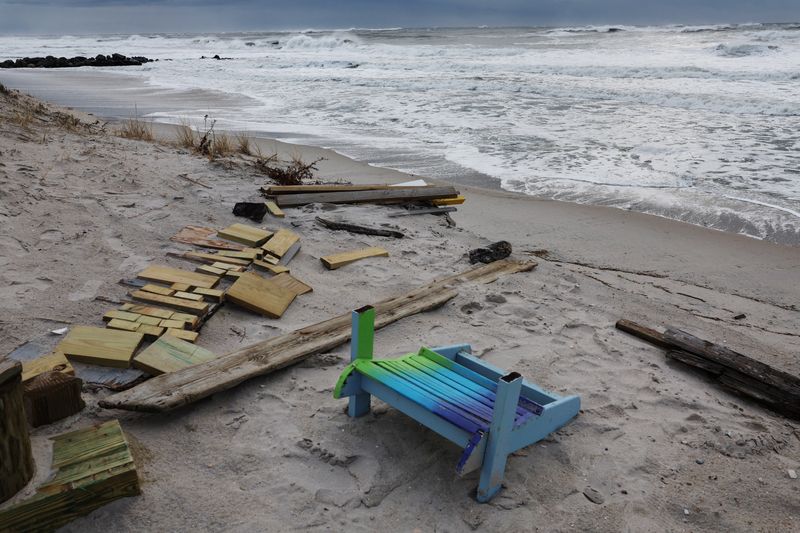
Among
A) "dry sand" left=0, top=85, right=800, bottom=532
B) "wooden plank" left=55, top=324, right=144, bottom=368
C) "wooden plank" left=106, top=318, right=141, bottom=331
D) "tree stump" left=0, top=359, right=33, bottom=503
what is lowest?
"dry sand" left=0, top=85, right=800, bottom=532

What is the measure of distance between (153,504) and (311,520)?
692 mm

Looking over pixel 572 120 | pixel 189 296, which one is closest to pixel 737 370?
pixel 189 296

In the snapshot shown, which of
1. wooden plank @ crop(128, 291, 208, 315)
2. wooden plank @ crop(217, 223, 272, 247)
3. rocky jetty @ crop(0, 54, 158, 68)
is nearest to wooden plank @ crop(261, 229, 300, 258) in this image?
wooden plank @ crop(217, 223, 272, 247)

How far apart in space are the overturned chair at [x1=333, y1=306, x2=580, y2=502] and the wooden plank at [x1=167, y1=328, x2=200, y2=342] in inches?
48.8

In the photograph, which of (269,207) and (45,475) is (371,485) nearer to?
(45,475)

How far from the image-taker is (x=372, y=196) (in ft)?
24.4

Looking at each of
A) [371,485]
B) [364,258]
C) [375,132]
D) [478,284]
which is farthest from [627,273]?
[375,132]

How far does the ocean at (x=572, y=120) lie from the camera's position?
9.26 metres

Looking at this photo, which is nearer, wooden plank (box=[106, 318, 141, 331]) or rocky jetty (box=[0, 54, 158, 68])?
wooden plank (box=[106, 318, 141, 331])

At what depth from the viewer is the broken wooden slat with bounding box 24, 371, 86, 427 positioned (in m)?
2.98

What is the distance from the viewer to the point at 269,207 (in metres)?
6.80

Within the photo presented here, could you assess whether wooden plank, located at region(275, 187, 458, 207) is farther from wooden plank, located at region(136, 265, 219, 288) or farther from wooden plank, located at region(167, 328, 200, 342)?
wooden plank, located at region(167, 328, 200, 342)

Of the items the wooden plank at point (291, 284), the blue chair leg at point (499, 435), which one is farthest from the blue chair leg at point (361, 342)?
the wooden plank at point (291, 284)

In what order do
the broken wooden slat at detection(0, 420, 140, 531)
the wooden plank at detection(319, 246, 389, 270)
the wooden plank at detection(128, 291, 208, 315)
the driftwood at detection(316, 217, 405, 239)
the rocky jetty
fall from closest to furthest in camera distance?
the broken wooden slat at detection(0, 420, 140, 531) → the wooden plank at detection(128, 291, 208, 315) → the wooden plank at detection(319, 246, 389, 270) → the driftwood at detection(316, 217, 405, 239) → the rocky jetty
